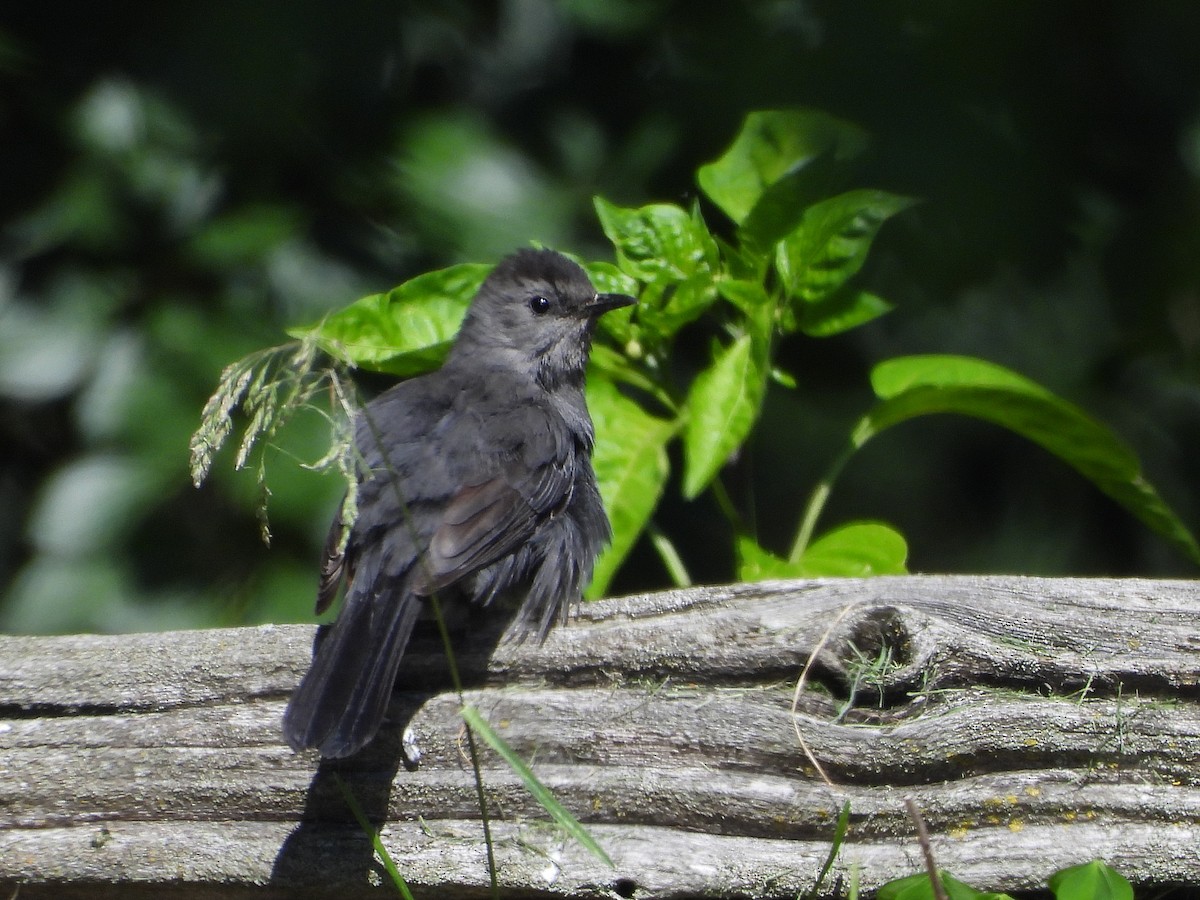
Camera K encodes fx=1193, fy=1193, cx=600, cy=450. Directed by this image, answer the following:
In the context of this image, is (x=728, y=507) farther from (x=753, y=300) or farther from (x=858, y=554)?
(x=753, y=300)

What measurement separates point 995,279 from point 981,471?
133cm

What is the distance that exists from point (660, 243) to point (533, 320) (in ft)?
2.71

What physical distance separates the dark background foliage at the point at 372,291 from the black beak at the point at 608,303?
0.18 m

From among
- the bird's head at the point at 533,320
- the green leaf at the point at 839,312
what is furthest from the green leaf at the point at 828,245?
the bird's head at the point at 533,320

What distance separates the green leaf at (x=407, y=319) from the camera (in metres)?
2.50

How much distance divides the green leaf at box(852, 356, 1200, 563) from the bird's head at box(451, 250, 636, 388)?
859 millimetres

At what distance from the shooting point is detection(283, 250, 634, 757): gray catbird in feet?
6.72

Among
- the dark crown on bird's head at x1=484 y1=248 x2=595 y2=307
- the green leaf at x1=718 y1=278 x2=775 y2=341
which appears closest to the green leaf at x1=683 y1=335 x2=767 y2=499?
the green leaf at x1=718 y1=278 x2=775 y2=341

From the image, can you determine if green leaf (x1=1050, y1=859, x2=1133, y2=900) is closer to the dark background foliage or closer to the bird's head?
the dark background foliage

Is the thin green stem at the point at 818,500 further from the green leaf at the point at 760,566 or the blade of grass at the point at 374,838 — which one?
the blade of grass at the point at 374,838

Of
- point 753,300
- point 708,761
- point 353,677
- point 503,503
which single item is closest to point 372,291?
point 503,503

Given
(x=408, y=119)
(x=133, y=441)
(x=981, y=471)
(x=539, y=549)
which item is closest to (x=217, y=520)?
(x=133, y=441)

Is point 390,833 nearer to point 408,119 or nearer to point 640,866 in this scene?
point 640,866

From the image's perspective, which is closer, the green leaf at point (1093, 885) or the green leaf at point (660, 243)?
the green leaf at point (1093, 885)
